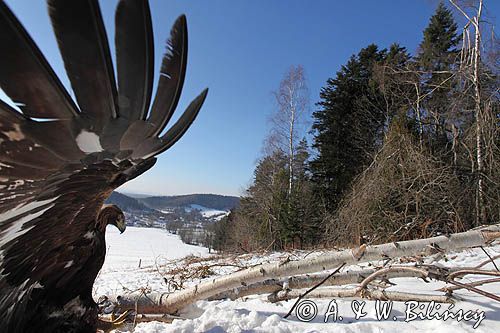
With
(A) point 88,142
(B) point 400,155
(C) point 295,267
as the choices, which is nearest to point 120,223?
(A) point 88,142

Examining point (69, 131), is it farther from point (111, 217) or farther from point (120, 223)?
point (120, 223)

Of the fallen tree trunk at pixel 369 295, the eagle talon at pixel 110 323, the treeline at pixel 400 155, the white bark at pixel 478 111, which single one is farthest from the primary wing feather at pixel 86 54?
the white bark at pixel 478 111

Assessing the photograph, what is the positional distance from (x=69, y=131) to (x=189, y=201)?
165732 mm

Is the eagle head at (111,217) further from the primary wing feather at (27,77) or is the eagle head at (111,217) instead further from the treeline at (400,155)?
the treeline at (400,155)

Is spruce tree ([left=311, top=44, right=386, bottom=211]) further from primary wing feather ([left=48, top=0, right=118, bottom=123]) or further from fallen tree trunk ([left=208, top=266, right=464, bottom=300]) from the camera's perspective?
primary wing feather ([left=48, top=0, right=118, bottom=123])

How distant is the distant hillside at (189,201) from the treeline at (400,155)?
452ft

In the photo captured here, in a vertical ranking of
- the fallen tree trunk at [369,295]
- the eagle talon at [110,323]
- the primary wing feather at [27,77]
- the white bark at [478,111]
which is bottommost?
the eagle talon at [110,323]

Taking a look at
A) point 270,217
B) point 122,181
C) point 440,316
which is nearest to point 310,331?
point 440,316

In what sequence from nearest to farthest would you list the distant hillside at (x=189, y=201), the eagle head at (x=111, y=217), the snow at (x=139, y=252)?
the eagle head at (x=111, y=217) → the snow at (x=139, y=252) → the distant hillside at (x=189, y=201)

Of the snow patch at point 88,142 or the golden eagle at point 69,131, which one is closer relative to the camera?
the golden eagle at point 69,131

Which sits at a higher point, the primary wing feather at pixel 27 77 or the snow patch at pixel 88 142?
the primary wing feather at pixel 27 77

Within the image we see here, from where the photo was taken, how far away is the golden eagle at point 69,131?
0.91 meters

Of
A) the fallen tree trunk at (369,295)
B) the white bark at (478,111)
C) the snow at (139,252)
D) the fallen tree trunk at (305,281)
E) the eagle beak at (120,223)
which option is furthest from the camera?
the snow at (139,252)

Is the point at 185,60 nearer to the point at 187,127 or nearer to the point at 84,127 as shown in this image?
the point at 187,127
